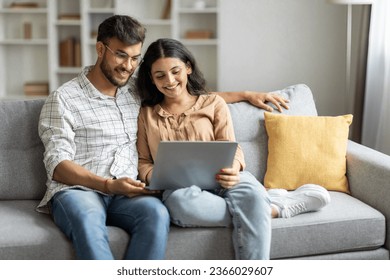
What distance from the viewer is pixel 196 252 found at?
2264 mm

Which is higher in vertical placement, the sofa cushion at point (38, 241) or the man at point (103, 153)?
the man at point (103, 153)

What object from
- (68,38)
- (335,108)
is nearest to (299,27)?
(335,108)

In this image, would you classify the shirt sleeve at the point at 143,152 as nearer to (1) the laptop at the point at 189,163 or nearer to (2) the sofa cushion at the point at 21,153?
(1) the laptop at the point at 189,163

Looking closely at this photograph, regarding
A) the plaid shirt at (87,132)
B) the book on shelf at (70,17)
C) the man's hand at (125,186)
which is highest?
the book on shelf at (70,17)

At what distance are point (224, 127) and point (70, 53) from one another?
2765 mm

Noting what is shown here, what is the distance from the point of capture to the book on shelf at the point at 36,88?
16.6ft

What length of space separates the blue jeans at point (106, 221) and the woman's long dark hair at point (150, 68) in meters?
0.49

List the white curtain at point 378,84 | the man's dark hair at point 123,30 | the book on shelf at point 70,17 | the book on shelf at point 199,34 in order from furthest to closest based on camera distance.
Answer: the book on shelf at point 70,17, the book on shelf at point 199,34, the white curtain at point 378,84, the man's dark hair at point 123,30

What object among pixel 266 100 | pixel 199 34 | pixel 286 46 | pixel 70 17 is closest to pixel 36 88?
pixel 70 17

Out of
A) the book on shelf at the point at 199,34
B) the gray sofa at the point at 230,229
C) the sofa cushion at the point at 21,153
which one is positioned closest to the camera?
the gray sofa at the point at 230,229

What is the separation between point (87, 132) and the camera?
2.45 meters

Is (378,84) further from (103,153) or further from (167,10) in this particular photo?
(103,153)

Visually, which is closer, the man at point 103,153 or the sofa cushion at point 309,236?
the man at point 103,153

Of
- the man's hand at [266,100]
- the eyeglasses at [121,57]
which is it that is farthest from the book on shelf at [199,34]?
the eyeglasses at [121,57]
